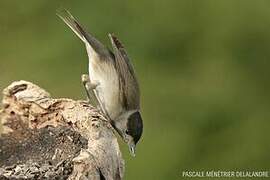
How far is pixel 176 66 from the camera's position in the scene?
282 inches

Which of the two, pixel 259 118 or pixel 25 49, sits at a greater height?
pixel 25 49

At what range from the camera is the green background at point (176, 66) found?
6.52 m

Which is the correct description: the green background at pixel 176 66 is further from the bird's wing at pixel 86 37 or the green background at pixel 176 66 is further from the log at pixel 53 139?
the log at pixel 53 139

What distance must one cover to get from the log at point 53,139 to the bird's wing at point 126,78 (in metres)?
0.90

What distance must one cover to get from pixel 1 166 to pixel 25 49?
2.99 metres

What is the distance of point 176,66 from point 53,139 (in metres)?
2.85

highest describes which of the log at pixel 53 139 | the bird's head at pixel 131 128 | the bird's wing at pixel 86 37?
the bird's wing at pixel 86 37

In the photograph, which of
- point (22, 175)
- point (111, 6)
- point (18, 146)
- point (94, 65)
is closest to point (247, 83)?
point (111, 6)

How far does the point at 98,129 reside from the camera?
4.16 m

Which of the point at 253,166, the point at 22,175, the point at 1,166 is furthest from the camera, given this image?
the point at 253,166

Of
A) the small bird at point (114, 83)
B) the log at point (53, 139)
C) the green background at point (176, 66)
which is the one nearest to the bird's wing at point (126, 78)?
the small bird at point (114, 83)

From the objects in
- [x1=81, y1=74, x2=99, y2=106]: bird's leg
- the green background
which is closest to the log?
[x1=81, y1=74, x2=99, y2=106]: bird's leg

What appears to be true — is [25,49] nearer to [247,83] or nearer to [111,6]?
[111,6]

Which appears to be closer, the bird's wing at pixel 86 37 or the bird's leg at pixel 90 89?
the bird's wing at pixel 86 37
